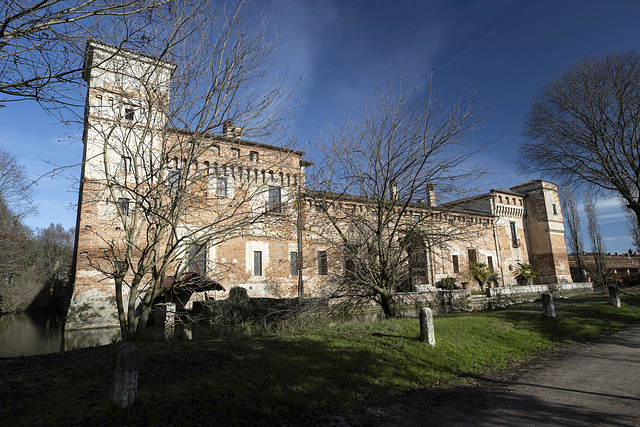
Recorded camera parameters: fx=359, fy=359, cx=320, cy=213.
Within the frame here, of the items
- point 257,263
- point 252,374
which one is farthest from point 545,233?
point 252,374

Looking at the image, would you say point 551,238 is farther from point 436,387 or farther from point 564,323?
point 436,387

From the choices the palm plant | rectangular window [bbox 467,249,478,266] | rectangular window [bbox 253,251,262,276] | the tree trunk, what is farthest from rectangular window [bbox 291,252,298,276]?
rectangular window [bbox 467,249,478,266]

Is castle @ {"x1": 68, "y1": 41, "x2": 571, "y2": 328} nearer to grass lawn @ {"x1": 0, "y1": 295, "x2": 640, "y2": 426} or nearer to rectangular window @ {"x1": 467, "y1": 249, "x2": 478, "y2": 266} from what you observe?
rectangular window @ {"x1": 467, "y1": 249, "x2": 478, "y2": 266}

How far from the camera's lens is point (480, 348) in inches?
305

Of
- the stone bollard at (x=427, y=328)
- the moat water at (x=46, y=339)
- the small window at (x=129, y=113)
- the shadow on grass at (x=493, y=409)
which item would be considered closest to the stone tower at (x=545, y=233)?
the stone bollard at (x=427, y=328)

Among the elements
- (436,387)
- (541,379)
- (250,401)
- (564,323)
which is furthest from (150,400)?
(564,323)

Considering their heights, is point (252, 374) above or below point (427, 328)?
below

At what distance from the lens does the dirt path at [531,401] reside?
14.1 ft

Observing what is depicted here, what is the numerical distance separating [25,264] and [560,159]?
3922 centimetres

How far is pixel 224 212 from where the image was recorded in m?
7.41

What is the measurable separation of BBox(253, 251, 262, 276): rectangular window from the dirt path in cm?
1616

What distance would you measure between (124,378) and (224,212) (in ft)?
12.9

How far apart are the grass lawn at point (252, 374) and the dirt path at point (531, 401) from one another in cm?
37

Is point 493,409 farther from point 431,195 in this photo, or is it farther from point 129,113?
point 129,113
